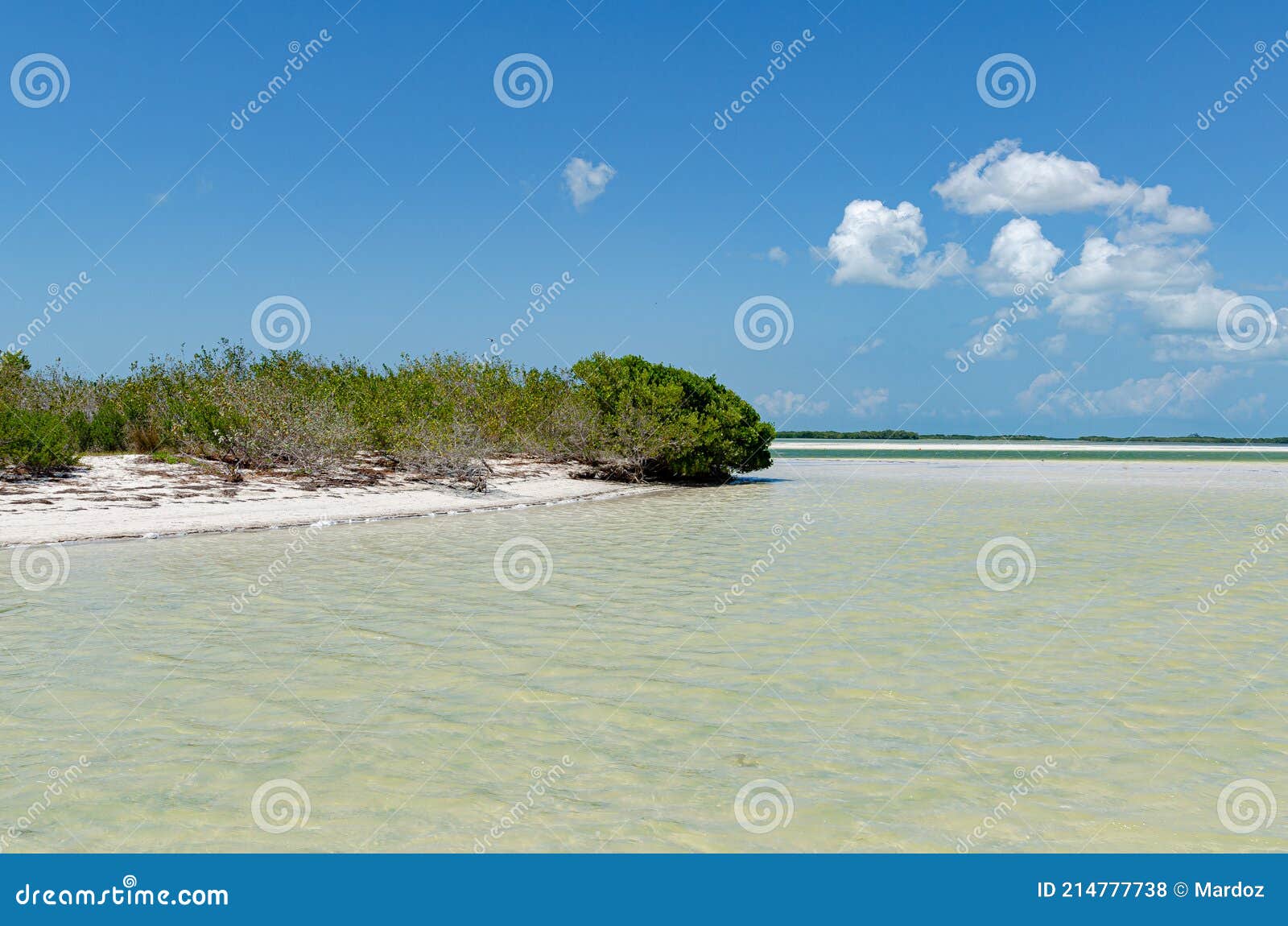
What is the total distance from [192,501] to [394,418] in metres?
9.92

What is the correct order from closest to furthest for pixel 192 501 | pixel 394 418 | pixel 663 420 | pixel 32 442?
pixel 32 442
pixel 192 501
pixel 394 418
pixel 663 420

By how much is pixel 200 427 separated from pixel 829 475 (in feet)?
116

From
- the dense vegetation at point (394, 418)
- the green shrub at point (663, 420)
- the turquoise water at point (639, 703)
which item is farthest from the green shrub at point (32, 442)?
the green shrub at point (663, 420)

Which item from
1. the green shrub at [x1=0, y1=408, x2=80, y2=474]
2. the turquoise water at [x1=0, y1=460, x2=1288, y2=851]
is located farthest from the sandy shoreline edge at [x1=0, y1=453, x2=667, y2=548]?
the turquoise water at [x1=0, y1=460, x2=1288, y2=851]

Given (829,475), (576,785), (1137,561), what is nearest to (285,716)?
(576,785)

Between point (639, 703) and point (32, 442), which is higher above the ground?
point (32, 442)

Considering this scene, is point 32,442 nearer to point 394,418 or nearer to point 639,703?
point 394,418

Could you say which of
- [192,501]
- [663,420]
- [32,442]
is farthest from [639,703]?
[663,420]

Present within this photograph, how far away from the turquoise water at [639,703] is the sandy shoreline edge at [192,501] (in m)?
3.12

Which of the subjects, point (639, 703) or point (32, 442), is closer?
point (639, 703)

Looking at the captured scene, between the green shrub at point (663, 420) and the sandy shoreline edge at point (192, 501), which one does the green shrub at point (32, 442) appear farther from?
the green shrub at point (663, 420)

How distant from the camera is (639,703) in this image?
838 cm

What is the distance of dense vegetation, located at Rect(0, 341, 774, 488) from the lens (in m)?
30.6

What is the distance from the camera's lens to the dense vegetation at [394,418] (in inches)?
1203
